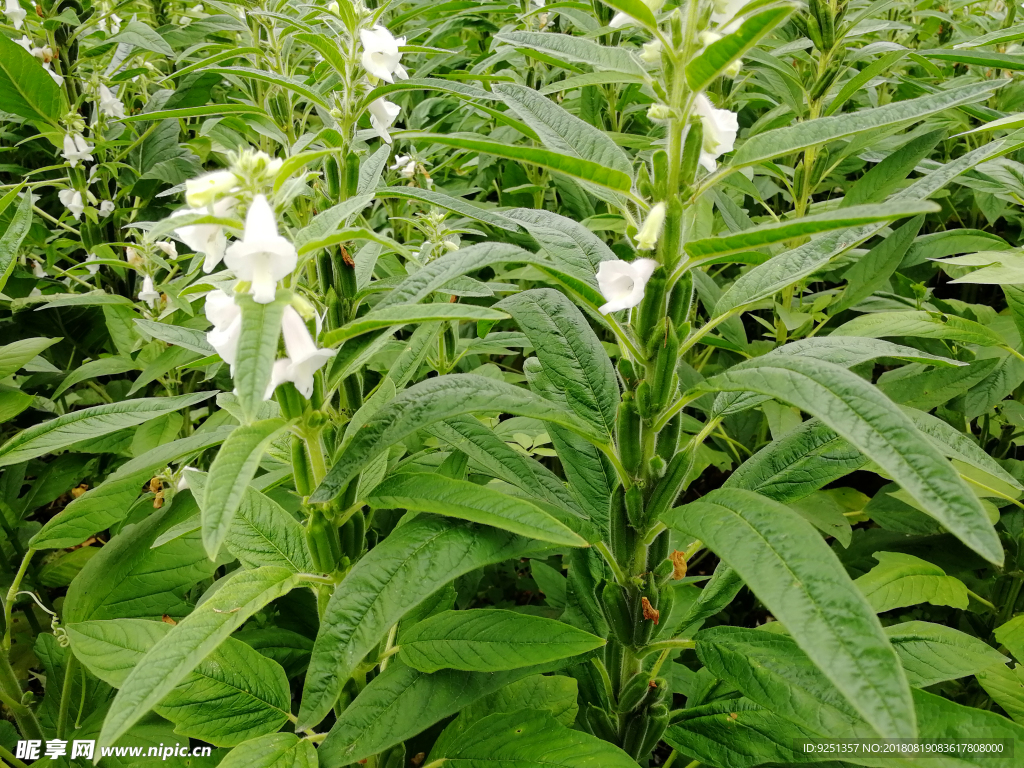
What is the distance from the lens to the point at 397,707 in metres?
1.27

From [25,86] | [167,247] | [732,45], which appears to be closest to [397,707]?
[732,45]

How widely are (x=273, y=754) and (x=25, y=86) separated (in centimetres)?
257

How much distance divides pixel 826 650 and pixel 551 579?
1354mm

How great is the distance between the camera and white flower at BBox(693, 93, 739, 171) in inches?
45.6

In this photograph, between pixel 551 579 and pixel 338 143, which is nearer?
pixel 338 143

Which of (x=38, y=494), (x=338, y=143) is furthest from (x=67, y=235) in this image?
(x=338, y=143)

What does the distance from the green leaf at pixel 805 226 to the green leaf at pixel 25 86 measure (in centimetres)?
263

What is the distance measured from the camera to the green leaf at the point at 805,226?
2.85ft

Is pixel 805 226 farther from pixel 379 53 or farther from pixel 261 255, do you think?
pixel 379 53

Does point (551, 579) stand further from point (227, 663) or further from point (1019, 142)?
point (1019, 142)

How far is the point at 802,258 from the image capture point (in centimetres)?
131

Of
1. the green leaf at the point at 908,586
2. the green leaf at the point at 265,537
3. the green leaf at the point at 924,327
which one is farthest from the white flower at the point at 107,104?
the green leaf at the point at 908,586

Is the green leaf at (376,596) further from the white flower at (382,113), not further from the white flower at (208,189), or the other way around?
the white flower at (382,113)

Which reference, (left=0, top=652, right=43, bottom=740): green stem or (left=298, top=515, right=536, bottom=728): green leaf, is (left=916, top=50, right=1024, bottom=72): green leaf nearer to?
(left=298, top=515, right=536, bottom=728): green leaf
